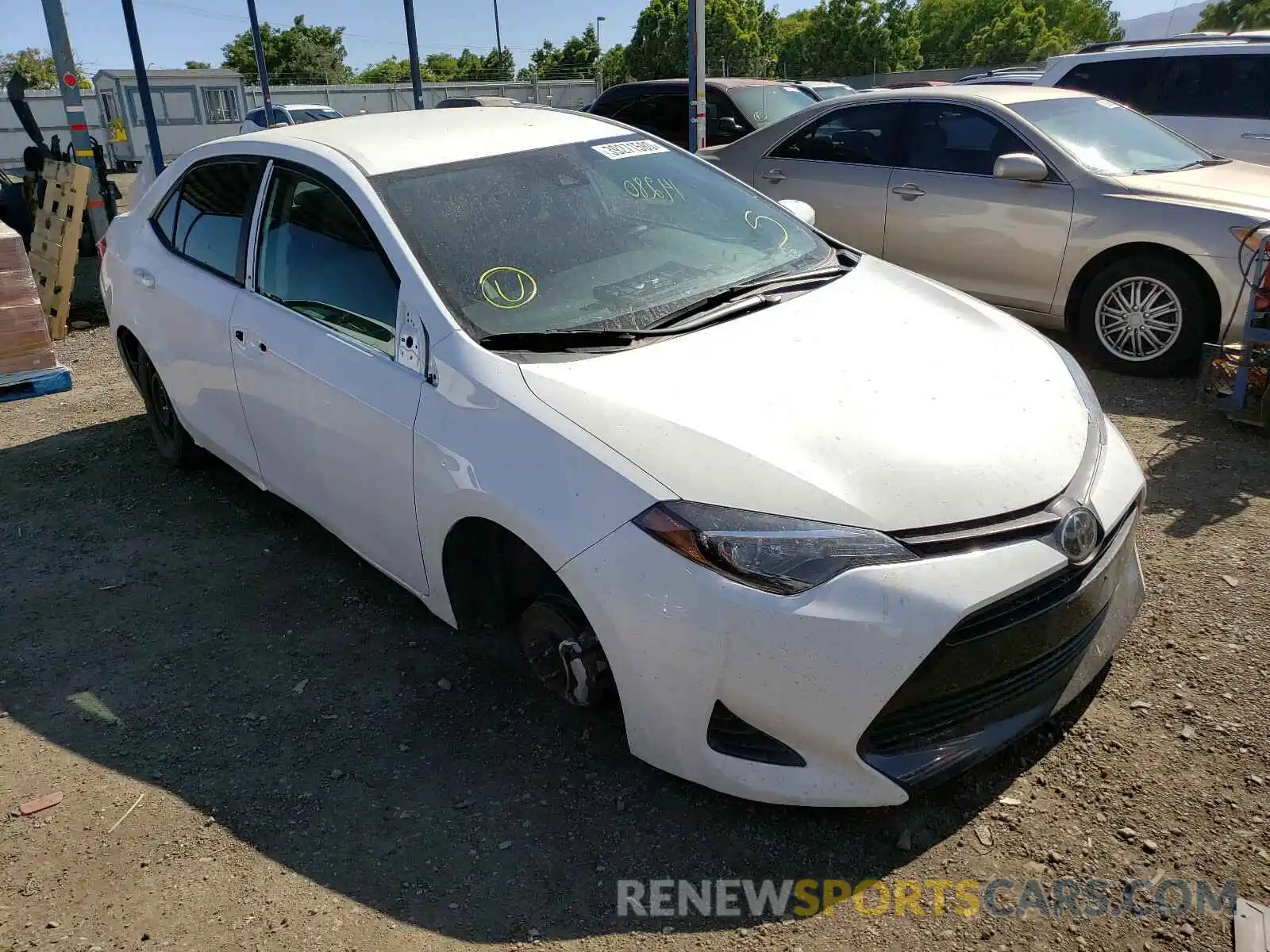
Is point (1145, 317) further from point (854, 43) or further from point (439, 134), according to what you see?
point (854, 43)

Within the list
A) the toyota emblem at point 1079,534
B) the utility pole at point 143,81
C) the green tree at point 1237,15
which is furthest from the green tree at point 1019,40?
the toyota emblem at point 1079,534

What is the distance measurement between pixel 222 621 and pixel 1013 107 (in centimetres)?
555

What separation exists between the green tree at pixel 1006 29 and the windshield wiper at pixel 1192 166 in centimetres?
5022

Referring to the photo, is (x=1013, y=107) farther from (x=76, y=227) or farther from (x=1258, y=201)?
(x=76, y=227)

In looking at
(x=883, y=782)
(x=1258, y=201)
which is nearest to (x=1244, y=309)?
(x=1258, y=201)

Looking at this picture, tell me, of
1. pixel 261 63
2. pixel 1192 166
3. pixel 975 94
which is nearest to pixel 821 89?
pixel 975 94

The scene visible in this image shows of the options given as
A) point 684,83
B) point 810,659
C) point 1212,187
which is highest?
point 684,83

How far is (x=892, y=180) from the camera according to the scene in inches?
257

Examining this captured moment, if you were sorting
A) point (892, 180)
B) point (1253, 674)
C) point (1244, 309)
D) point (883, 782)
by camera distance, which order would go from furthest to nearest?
point (892, 180), point (1244, 309), point (1253, 674), point (883, 782)

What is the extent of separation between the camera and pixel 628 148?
3.77m

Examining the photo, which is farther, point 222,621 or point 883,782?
point 222,621

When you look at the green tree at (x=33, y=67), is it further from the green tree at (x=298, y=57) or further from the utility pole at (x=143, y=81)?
the utility pole at (x=143, y=81)

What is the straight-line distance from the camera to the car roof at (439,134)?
10.8 feet

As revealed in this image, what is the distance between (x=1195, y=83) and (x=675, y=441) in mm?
8250
